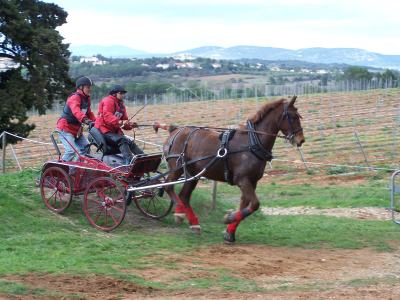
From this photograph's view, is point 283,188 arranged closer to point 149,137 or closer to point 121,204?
point 121,204

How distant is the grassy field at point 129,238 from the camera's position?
337 inches

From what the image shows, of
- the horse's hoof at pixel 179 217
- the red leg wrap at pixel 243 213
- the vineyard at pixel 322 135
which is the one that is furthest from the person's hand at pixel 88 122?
the red leg wrap at pixel 243 213

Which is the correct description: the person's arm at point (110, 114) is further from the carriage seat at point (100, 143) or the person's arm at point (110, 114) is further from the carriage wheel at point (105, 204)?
the carriage wheel at point (105, 204)

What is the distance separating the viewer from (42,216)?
11.6 metres

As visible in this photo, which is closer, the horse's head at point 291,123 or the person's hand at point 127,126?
the horse's head at point 291,123

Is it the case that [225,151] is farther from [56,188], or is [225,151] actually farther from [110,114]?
[56,188]

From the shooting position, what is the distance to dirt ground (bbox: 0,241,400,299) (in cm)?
785

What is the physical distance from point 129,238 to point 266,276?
2815mm

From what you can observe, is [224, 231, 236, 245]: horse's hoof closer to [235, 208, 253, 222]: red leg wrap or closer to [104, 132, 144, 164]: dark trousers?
[235, 208, 253, 222]: red leg wrap

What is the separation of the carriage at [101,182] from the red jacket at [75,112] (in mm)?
355

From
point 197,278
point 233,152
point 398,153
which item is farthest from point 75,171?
point 398,153

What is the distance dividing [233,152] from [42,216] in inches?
134

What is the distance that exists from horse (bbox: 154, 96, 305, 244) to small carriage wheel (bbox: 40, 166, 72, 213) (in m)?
1.77

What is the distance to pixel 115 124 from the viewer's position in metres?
11.8
